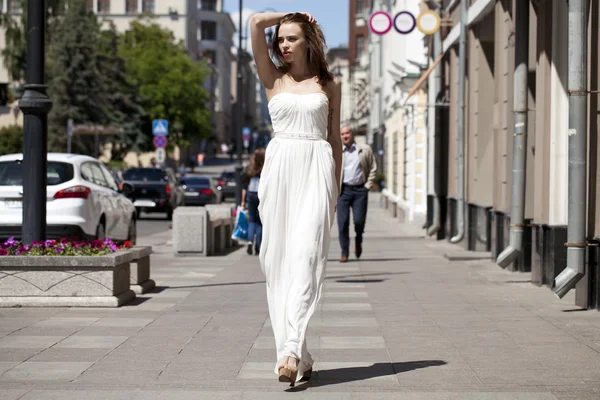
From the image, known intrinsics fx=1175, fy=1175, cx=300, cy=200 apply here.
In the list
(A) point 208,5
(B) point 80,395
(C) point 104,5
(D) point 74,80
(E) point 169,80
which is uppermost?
(A) point 208,5

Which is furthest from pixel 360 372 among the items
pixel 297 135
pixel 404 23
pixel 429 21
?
pixel 404 23

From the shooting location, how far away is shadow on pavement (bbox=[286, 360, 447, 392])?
6555 mm

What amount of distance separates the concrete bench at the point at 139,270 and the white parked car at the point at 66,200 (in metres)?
3.91

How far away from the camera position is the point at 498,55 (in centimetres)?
1688

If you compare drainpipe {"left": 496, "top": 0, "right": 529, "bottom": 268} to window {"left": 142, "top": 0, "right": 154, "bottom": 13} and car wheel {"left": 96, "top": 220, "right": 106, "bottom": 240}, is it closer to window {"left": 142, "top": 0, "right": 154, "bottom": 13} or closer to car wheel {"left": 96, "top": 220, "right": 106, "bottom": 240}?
car wheel {"left": 96, "top": 220, "right": 106, "bottom": 240}

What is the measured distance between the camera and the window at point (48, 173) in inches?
627

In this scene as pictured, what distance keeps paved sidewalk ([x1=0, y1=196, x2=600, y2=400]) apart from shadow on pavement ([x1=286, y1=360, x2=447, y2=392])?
0.04ft

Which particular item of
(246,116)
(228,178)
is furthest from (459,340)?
(246,116)

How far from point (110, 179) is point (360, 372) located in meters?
11.7

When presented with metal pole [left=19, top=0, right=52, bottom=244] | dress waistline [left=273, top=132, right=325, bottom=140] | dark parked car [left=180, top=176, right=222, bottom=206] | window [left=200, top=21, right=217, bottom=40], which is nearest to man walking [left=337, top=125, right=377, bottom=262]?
metal pole [left=19, top=0, right=52, bottom=244]

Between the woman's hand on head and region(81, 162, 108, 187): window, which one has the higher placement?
the woman's hand on head

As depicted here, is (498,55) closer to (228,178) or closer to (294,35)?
(294,35)

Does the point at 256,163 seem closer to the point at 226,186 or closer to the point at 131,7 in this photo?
the point at 226,186

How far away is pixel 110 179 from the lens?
18.1m
